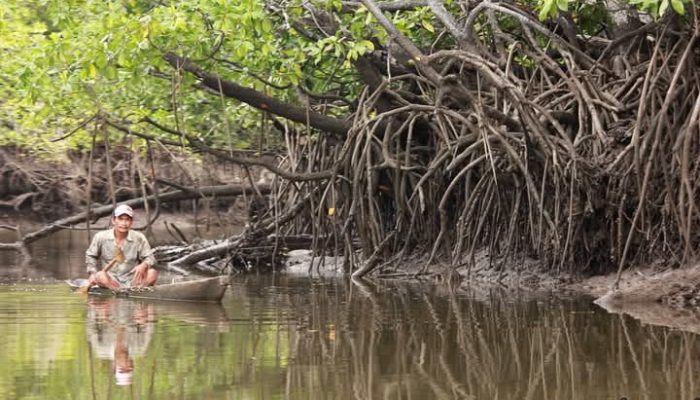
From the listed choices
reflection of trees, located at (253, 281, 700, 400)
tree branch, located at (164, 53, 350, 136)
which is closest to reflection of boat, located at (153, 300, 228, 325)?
reflection of trees, located at (253, 281, 700, 400)

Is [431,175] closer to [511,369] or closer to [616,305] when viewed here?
[616,305]

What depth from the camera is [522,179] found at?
12.3 metres

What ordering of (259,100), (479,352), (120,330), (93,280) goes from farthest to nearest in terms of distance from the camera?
1. (259,100)
2. (93,280)
3. (120,330)
4. (479,352)

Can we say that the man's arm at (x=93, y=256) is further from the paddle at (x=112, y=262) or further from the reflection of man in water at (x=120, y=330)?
the reflection of man in water at (x=120, y=330)

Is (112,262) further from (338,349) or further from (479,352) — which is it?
(479,352)

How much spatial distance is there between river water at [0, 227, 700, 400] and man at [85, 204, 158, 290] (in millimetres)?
330

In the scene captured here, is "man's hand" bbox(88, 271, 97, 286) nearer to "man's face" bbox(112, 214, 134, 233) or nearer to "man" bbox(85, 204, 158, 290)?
"man" bbox(85, 204, 158, 290)

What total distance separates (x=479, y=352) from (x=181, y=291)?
3.87 meters

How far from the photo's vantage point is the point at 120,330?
348 inches

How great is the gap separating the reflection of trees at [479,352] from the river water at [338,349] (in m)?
0.01

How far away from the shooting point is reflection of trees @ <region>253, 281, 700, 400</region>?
652 cm

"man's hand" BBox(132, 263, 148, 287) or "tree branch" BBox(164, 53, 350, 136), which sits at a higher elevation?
"tree branch" BBox(164, 53, 350, 136)

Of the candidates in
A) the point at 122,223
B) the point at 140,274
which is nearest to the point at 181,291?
the point at 140,274

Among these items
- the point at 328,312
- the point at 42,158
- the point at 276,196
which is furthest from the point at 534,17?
the point at 42,158
